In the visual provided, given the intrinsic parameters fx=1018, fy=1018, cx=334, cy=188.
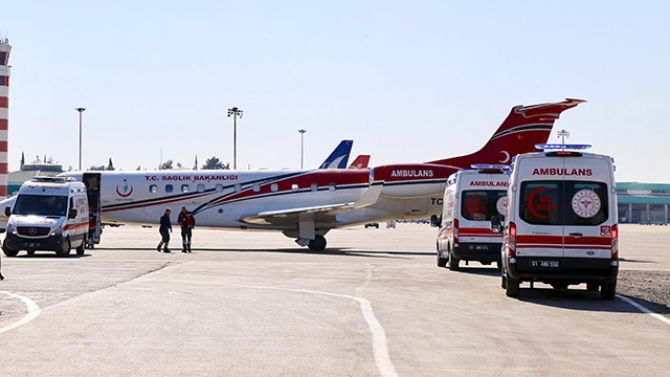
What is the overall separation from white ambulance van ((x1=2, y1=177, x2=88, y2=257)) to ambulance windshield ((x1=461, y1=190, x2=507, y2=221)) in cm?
1329

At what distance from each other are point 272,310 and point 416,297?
3784 millimetres

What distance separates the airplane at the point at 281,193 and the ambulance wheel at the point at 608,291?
69.7 ft

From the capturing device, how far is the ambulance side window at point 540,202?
61.4 feet

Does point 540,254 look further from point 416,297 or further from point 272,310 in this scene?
point 272,310

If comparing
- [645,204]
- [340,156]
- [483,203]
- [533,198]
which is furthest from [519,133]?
[645,204]

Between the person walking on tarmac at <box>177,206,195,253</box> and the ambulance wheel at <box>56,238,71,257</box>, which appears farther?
the person walking on tarmac at <box>177,206,195,253</box>

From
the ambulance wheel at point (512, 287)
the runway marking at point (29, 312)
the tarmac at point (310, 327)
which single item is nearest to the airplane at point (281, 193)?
the tarmac at point (310, 327)

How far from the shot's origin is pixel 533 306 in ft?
57.1

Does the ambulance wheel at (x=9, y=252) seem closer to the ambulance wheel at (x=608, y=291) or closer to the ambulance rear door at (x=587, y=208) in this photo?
the ambulance rear door at (x=587, y=208)

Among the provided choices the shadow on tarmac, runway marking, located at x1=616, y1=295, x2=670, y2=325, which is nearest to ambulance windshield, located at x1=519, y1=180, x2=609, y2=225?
the shadow on tarmac

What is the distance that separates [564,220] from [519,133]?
73.4 ft

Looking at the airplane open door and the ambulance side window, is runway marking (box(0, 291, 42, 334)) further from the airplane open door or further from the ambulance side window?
the airplane open door

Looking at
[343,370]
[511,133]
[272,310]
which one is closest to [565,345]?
[343,370]

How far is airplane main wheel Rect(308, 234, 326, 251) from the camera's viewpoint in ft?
132
